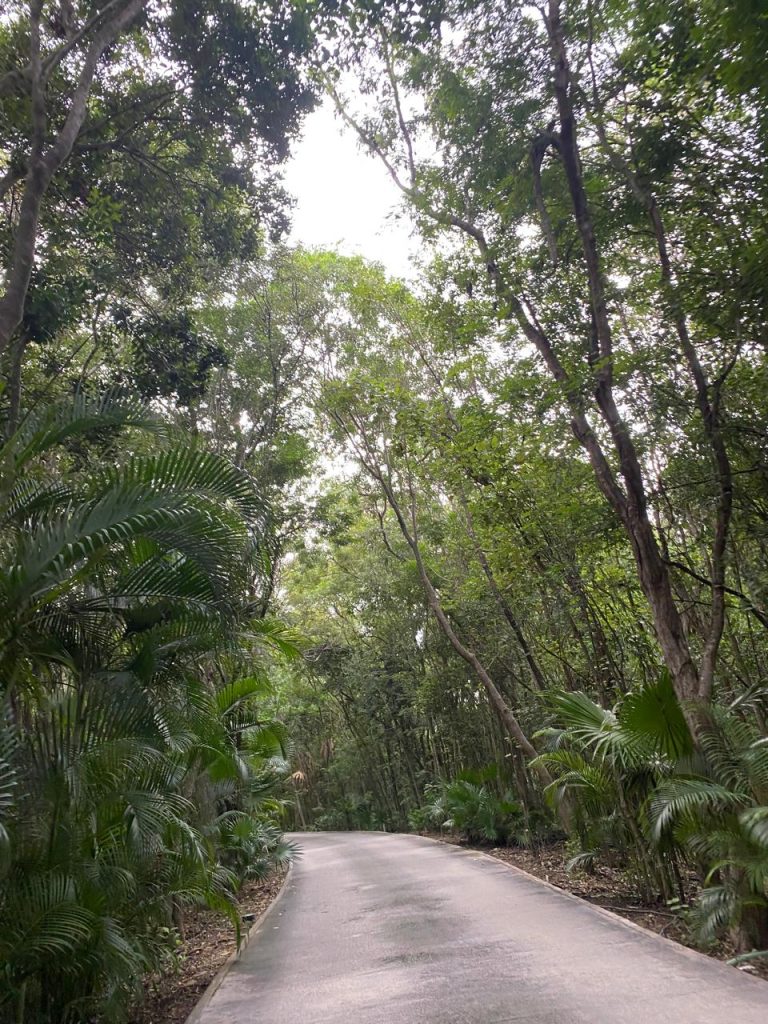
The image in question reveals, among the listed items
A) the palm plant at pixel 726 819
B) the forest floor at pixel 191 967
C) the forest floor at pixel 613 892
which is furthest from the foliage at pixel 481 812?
the palm plant at pixel 726 819

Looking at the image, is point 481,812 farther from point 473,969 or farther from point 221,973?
point 473,969

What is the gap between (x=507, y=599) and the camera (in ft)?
42.5

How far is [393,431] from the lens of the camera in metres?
14.0

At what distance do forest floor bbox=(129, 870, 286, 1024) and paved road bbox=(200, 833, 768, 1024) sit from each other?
0.34 metres

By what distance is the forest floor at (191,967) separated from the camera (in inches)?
227

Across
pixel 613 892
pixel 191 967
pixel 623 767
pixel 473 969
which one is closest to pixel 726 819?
pixel 623 767

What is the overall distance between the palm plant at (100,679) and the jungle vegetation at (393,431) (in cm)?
3

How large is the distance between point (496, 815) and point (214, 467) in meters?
11.9

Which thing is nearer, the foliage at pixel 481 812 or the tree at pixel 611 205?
the tree at pixel 611 205

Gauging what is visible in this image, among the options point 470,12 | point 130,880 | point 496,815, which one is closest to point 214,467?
point 130,880

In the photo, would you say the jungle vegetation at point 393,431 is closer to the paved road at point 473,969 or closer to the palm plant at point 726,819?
the palm plant at point 726,819

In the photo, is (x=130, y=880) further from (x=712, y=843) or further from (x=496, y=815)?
(x=496, y=815)

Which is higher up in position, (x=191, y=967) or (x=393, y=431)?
(x=393, y=431)

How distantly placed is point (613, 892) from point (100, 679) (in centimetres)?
672
